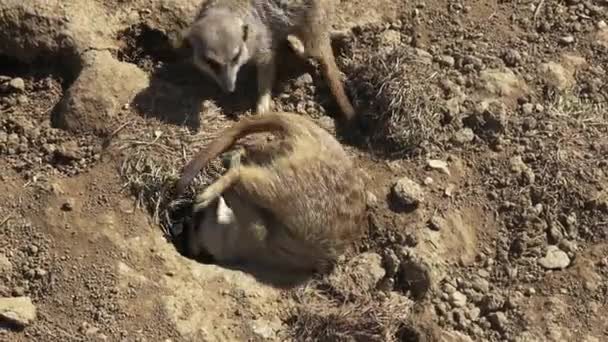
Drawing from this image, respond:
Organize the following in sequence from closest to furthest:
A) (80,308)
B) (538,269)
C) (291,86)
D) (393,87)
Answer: (80,308)
(538,269)
(393,87)
(291,86)

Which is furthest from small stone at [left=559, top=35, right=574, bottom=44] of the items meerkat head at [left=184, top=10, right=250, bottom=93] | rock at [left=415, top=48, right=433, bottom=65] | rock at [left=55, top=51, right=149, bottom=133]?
rock at [left=55, top=51, right=149, bottom=133]

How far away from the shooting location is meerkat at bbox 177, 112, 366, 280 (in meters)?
4.07

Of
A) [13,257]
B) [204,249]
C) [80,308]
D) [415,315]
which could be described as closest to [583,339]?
A: [415,315]

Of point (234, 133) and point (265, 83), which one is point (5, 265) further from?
point (265, 83)

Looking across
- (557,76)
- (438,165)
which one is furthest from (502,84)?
(438,165)

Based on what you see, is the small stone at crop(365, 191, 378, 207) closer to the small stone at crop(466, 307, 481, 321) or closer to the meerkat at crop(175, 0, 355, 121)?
the meerkat at crop(175, 0, 355, 121)

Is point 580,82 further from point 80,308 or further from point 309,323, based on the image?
point 80,308

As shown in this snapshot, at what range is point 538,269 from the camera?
418cm

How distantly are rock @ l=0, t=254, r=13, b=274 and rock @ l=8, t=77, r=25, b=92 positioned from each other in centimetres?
93

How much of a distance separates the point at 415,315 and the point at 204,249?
1.03m

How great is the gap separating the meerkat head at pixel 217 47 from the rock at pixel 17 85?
2.78 feet

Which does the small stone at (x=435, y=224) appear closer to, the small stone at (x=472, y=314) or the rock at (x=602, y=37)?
the small stone at (x=472, y=314)

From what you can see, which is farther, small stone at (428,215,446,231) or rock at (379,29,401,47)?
rock at (379,29,401,47)

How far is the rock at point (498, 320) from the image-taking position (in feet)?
13.3
